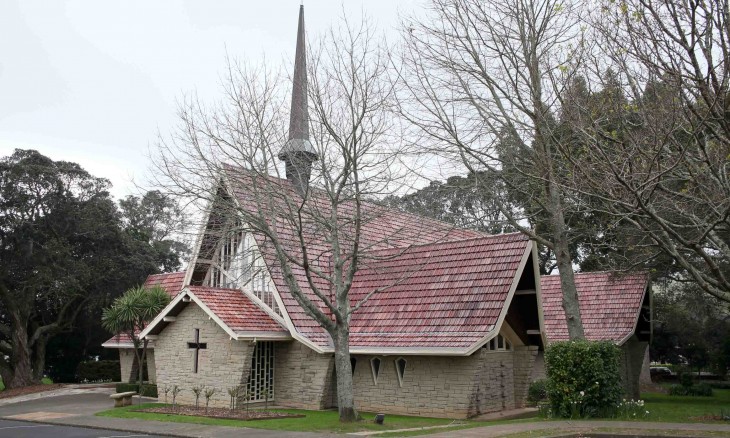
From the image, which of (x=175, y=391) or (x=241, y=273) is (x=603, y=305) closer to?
(x=241, y=273)

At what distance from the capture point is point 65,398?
24875mm

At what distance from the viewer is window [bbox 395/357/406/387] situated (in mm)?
19703

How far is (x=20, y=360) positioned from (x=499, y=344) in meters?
21.1

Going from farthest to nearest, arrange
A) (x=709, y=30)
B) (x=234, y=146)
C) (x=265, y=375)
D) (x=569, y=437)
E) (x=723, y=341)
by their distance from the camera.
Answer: (x=723, y=341) < (x=265, y=375) < (x=234, y=146) < (x=569, y=437) < (x=709, y=30)

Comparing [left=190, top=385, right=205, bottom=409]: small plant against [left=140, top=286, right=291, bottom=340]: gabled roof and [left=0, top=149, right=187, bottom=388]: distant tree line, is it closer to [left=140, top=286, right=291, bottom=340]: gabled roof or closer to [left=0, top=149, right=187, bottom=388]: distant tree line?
[left=140, top=286, right=291, bottom=340]: gabled roof

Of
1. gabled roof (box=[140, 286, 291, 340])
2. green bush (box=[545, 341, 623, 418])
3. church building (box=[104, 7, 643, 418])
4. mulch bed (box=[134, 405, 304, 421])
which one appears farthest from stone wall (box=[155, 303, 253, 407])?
green bush (box=[545, 341, 623, 418])

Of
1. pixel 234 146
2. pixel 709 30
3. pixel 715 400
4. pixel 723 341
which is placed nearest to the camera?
pixel 709 30

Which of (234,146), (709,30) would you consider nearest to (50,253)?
(234,146)

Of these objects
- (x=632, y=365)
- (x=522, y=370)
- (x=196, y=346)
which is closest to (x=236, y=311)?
(x=196, y=346)

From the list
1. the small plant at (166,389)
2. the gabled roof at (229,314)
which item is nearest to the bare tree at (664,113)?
the gabled roof at (229,314)

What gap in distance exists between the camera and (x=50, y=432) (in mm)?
16344

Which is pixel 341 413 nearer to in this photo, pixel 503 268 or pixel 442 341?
pixel 442 341

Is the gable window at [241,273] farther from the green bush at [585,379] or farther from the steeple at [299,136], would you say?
the green bush at [585,379]

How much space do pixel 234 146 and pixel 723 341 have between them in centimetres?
2376
